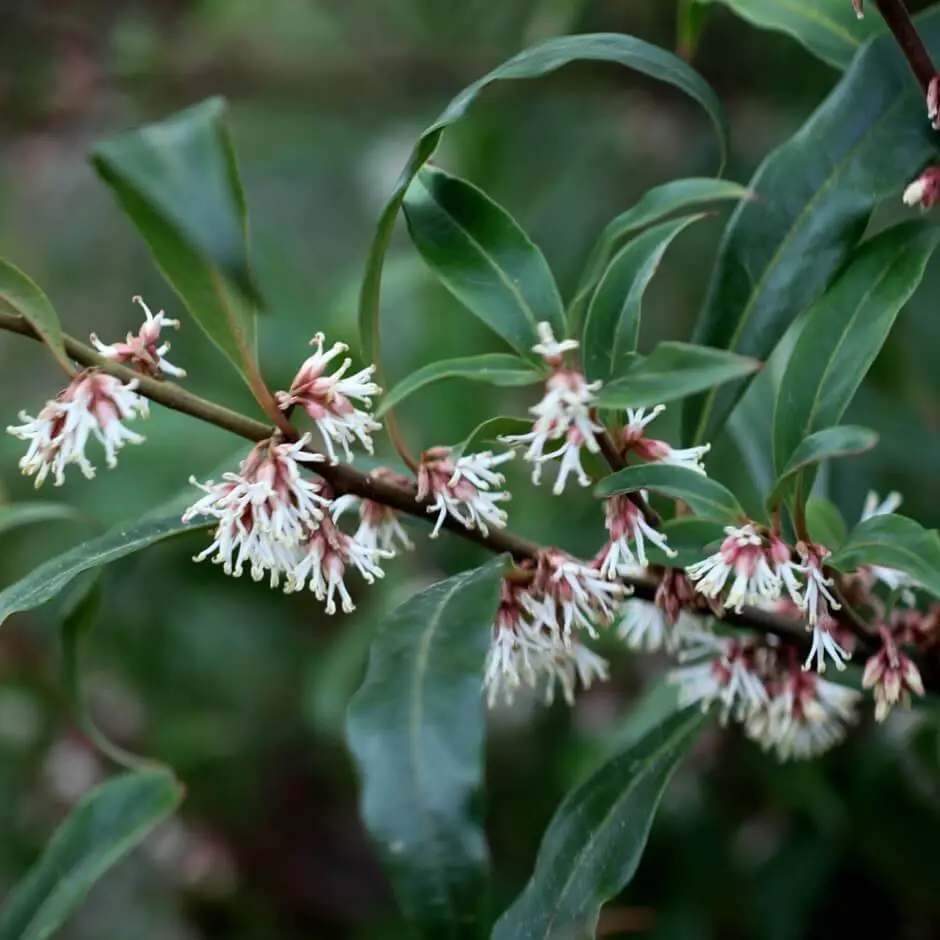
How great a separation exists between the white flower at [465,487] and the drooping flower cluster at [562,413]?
0.15 feet

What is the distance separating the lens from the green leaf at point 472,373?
2.35 feet

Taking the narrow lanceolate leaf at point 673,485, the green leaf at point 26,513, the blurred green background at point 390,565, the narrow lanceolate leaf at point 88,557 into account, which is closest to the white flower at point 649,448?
the narrow lanceolate leaf at point 673,485

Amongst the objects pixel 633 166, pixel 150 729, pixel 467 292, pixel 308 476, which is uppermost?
pixel 467 292

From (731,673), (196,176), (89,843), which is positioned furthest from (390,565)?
(196,176)

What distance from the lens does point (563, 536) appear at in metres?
1.69

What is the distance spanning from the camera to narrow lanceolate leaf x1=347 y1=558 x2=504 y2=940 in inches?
23.3

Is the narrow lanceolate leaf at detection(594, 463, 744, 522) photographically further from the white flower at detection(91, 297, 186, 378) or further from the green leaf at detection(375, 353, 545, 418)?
the white flower at detection(91, 297, 186, 378)

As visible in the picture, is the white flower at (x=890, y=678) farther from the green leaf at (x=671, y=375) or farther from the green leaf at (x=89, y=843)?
the green leaf at (x=89, y=843)

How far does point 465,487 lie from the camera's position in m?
0.79

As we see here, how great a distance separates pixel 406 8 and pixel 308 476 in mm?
1994

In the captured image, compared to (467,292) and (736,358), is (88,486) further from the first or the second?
(736,358)

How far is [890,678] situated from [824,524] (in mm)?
137

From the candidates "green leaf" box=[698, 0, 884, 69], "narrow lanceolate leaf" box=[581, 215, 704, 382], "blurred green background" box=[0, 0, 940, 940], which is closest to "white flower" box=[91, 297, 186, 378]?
"narrow lanceolate leaf" box=[581, 215, 704, 382]

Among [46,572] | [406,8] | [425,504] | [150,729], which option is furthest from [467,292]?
[406,8]
